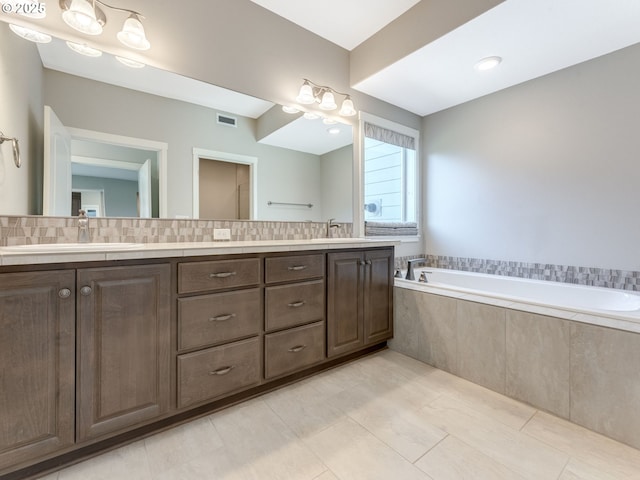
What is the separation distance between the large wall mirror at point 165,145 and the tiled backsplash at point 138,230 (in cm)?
5

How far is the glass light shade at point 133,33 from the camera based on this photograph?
1.53m

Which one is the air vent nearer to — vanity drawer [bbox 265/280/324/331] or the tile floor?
vanity drawer [bbox 265/280/324/331]

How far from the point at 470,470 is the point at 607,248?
Result: 203 centimetres

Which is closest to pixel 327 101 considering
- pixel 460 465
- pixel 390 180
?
pixel 390 180

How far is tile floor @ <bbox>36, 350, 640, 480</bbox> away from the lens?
3.91ft

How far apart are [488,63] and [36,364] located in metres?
3.24

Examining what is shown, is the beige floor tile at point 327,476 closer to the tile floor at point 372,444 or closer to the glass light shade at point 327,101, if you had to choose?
the tile floor at point 372,444

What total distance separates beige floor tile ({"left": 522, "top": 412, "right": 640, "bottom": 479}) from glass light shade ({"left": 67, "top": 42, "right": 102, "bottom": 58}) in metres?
3.00

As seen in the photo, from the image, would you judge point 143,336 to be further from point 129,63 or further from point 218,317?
point 129,63

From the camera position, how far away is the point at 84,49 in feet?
5.00

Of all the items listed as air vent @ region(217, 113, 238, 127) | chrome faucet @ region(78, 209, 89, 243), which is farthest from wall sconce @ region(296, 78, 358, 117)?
chrome faucet @ region(78, 209, 89, 243)

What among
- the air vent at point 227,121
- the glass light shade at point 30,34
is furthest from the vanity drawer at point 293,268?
the glass light shade at point 30,34

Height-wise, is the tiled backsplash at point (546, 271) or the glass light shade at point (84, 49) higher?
the glass light shade at point (84, 49)

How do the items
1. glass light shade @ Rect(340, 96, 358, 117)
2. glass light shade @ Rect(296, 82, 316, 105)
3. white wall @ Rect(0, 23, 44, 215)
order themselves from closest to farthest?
white wall @ Rect(0, 23, 44, 215) → glass light shade @ Rect(296, 82, 316, 105) → glass light shade @ Rect(340, 96, 358, 117)
